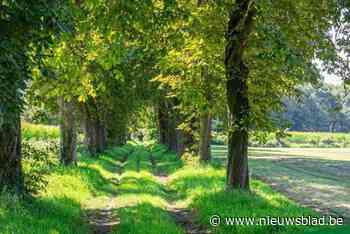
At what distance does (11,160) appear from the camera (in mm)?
12805

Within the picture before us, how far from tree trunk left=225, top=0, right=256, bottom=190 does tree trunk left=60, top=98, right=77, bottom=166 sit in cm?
1004

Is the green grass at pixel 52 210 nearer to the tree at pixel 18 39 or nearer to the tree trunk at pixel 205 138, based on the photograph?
the tree at pixel 18 39

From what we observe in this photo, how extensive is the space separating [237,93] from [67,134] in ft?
36.0

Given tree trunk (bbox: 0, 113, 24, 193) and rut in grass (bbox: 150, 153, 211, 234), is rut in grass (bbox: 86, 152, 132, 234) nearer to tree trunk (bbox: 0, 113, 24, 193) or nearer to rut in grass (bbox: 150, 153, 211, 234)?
rut in grass (bbox: 150, 153, 211, 234)

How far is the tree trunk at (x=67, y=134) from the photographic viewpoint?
24.6 m

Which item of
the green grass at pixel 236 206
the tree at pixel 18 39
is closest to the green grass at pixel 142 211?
the green grass at pixel 236 206

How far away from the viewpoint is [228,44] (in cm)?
1636

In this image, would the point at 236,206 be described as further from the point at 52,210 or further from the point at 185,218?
the point at 52,210

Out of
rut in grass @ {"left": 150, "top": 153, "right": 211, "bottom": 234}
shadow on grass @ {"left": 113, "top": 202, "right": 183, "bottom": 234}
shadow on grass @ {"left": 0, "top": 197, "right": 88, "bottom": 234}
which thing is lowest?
rut in grass @ {"left": 150, "top": 153, "right": 211, "bottom": 234}

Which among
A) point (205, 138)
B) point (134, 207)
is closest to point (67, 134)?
point (205, 138)

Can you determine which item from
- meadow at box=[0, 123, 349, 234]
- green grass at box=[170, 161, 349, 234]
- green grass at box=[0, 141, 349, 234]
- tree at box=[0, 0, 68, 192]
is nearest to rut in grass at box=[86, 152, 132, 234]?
meadow at box=[0, 123, 349, 234]

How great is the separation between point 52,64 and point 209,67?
19.4 ft

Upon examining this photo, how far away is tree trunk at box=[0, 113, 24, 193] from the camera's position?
41.3ft

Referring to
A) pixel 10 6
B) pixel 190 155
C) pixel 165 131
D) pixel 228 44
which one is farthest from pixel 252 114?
pixel 165 131
